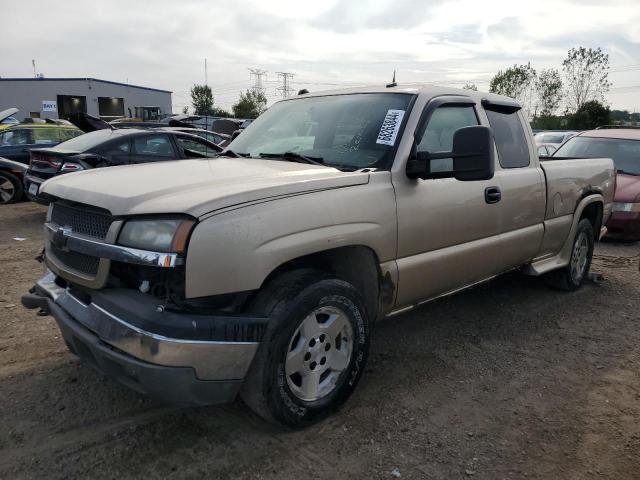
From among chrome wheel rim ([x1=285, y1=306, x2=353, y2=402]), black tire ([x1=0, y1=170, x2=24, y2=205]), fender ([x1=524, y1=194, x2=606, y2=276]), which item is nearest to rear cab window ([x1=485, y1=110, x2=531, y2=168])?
fender ([x1=524, y1=194, x2=606, y2=276])

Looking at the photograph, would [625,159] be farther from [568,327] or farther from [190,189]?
[190,189]

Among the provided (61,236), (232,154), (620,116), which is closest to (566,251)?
(232,154)

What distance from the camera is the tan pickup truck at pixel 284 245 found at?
2.39m

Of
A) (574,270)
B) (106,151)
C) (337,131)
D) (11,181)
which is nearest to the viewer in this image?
(337,131)

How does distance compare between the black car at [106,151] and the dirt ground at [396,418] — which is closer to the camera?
the dirt ground at [396,418]

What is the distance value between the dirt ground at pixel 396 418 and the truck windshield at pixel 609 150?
16.6 ft

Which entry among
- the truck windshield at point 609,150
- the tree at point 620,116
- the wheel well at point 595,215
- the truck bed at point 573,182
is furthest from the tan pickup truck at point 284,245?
the tree at point 620,116

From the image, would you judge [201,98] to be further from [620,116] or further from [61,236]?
[61,236]

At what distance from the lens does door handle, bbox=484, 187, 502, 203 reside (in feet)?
12.7

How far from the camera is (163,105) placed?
2451 inches

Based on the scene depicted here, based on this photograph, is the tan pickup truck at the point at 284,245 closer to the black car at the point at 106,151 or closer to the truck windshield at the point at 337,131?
the truck windshield at the point at 337,131

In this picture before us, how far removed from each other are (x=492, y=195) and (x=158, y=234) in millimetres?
2534

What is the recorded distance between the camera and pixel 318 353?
2.89 metres

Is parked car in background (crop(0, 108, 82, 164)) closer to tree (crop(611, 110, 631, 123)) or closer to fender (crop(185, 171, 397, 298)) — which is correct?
fender (crop(185, 171, 397, 298))
